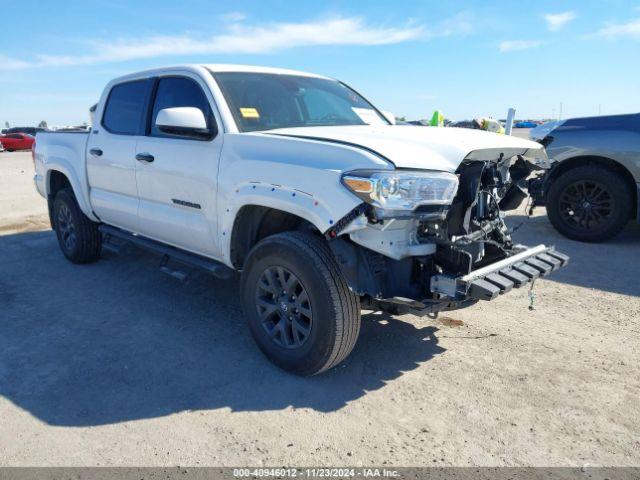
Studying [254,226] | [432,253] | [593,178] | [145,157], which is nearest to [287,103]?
[254,226]

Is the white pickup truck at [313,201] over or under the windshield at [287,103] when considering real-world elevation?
under

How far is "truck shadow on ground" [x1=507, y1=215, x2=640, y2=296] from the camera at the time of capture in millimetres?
5156

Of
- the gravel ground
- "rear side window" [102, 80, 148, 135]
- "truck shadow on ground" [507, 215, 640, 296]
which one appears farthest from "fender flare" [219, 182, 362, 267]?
"truck shadow on ground" [507, 215, 640, 296]

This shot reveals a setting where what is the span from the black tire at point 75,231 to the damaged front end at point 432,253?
3.83 meters

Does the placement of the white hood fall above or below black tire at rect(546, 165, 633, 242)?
above

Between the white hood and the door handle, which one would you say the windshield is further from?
the door handle

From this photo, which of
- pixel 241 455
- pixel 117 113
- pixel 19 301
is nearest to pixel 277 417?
pixel 241 455

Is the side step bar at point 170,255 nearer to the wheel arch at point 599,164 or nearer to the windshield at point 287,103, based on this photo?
the windshield at point 287,103

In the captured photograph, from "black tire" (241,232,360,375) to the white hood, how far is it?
0.67 meters

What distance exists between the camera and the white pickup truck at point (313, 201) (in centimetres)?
288

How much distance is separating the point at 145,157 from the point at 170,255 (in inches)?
33.0

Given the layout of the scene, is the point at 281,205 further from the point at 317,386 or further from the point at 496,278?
the point at 496,278

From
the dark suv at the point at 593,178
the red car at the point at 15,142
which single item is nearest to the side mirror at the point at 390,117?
the dark suv at the point at 593,178

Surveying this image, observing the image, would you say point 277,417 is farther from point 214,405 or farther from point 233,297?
point 233,297
